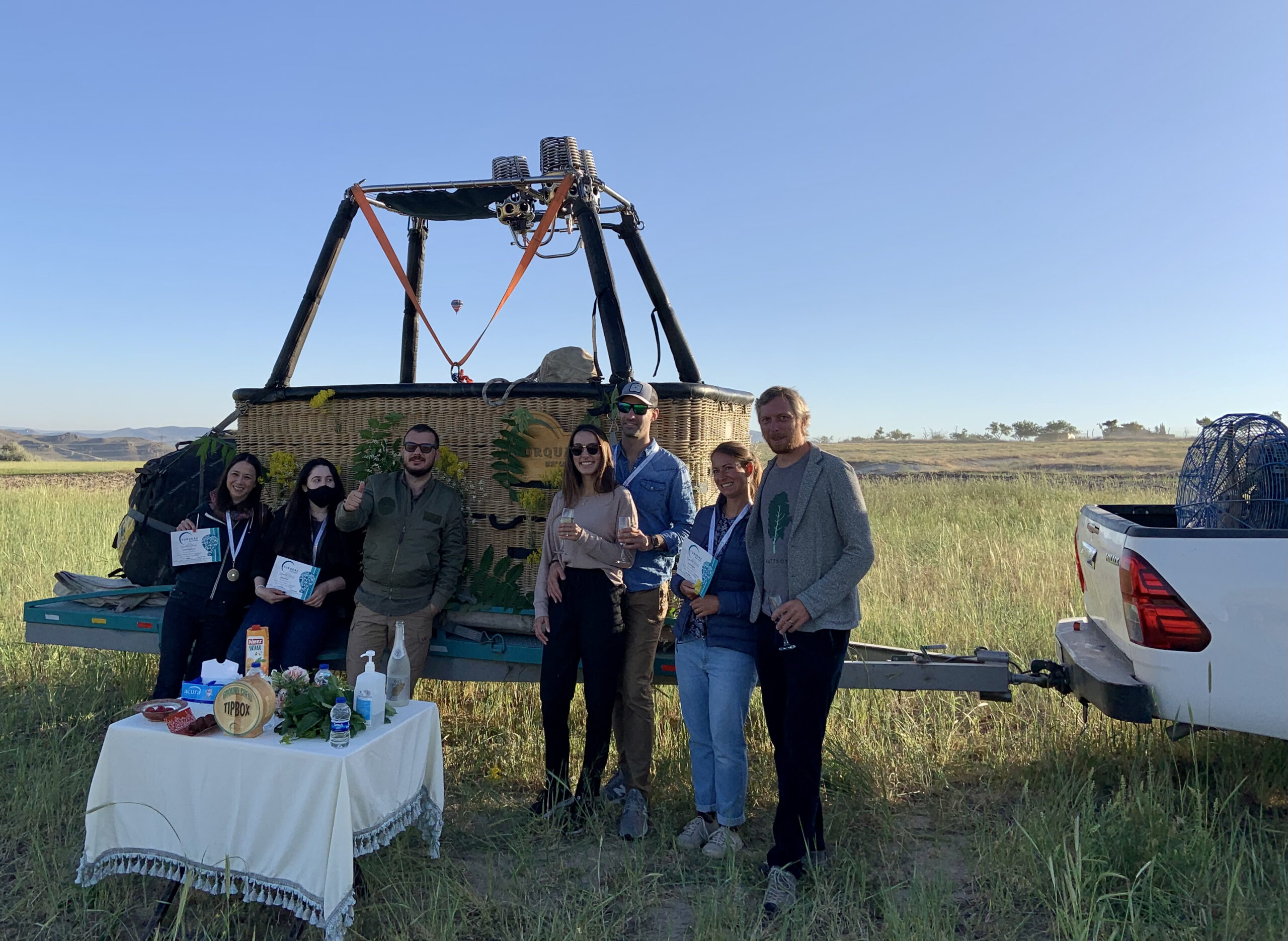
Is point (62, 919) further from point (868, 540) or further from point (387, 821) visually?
point (868, 540)

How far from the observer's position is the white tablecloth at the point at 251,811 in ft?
9.79

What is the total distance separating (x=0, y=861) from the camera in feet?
12.4

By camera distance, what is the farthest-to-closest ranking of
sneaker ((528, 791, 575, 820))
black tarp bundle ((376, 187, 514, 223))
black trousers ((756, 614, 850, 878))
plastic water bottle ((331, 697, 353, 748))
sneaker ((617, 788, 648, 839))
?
1. black tarp bundle ((376, 187, 514, 223))
2. sneaker ((528, 791, 575, 820))
3. sneaker ((617, 788, 648, 839))
4. black trousers ((756, 614, 850, 878))
5. plastic water bottle ((331, 697, 353, 748))

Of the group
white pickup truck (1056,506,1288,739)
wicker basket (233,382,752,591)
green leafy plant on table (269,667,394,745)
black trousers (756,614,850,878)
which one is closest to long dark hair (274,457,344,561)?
wicker basket (233,382,752,591)

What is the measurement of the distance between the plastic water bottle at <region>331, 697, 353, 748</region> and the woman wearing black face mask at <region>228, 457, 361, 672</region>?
1.50 meters

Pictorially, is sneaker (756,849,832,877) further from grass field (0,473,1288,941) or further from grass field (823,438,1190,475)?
grass field (823,438,1190,475)

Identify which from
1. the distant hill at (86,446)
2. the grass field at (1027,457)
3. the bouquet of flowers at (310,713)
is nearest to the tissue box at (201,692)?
the bouquet of flowers at (310,713)

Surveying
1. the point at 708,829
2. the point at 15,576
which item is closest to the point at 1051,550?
the point at 708,829

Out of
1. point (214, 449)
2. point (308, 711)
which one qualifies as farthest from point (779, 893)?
point (214, 449)

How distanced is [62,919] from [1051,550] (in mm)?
9132

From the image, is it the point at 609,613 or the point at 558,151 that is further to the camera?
the point at 558,151

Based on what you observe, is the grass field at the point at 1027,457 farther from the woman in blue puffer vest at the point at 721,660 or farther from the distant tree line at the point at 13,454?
the distant tree line at the point at 13,454

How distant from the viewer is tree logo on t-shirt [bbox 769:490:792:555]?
11.2ft

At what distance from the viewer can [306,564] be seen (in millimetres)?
4555
